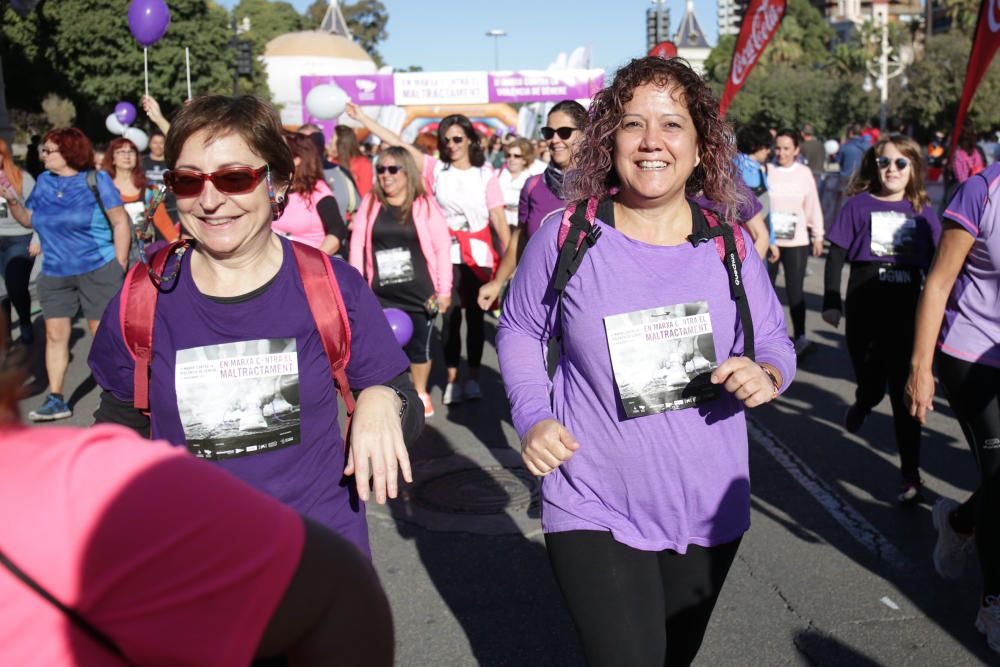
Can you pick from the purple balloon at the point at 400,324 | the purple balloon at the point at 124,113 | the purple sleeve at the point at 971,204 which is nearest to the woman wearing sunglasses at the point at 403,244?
the purple balloon at the point at 400,324

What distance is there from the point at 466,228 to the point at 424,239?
120cm

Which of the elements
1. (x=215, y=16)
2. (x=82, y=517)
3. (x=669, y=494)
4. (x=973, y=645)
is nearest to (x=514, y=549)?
(x=973, y=645)

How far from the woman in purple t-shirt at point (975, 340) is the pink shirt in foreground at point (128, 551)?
3.24m

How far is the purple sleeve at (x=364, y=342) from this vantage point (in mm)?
2578

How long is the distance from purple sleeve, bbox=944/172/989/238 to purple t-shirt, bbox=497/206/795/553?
4.42 ft

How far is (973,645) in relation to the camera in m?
3.92

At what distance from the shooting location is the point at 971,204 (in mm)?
3678

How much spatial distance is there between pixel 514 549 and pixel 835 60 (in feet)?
267

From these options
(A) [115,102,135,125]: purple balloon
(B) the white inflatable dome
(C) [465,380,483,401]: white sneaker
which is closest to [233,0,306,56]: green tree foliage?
(B) the white inflatable dome

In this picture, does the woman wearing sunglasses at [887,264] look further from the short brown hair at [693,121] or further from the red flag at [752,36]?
the red flag at [752,36]

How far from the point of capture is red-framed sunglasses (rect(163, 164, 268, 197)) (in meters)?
2.46

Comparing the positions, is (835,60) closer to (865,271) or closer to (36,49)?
(36,49)

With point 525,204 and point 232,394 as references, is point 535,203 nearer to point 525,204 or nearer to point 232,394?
point 525,204

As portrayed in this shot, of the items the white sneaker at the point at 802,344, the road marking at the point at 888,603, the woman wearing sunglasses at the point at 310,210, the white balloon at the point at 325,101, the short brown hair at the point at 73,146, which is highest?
the white balloon at the point at 325,101
